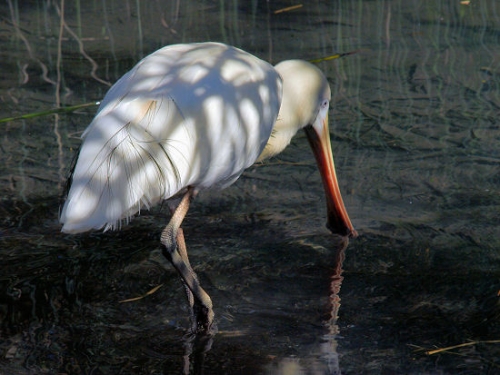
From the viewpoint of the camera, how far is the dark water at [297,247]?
3.97 meters

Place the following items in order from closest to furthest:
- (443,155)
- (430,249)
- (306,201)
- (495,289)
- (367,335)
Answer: (367,335) < (495,289) < (430,249) < (306,201) < (443,155)

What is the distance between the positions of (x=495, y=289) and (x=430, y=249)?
1.74 feet

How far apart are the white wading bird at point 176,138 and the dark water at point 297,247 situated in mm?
262

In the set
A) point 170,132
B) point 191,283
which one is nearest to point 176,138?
point 170,132

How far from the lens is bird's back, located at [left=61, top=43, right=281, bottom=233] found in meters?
3.78

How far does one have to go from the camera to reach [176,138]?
159 inches

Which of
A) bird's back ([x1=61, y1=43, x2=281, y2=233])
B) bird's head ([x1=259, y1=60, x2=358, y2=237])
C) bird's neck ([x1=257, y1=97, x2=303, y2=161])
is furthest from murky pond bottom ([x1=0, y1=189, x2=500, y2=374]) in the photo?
bird's back ([x1=61, y1=43, x2=281, y2=233])

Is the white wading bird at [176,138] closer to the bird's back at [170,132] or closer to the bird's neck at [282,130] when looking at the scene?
the bird's back at [170,132]

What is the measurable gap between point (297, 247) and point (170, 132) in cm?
125

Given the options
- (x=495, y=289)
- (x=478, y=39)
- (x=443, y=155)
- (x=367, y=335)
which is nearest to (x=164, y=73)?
(x=367, y=335)

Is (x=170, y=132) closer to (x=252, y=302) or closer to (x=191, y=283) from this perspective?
(x=191, y=283)

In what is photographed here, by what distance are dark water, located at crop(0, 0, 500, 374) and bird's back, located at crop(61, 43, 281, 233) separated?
20.7 inches

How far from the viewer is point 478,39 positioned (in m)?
8.86

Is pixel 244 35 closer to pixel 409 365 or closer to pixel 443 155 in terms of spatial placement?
pixel 443 155
